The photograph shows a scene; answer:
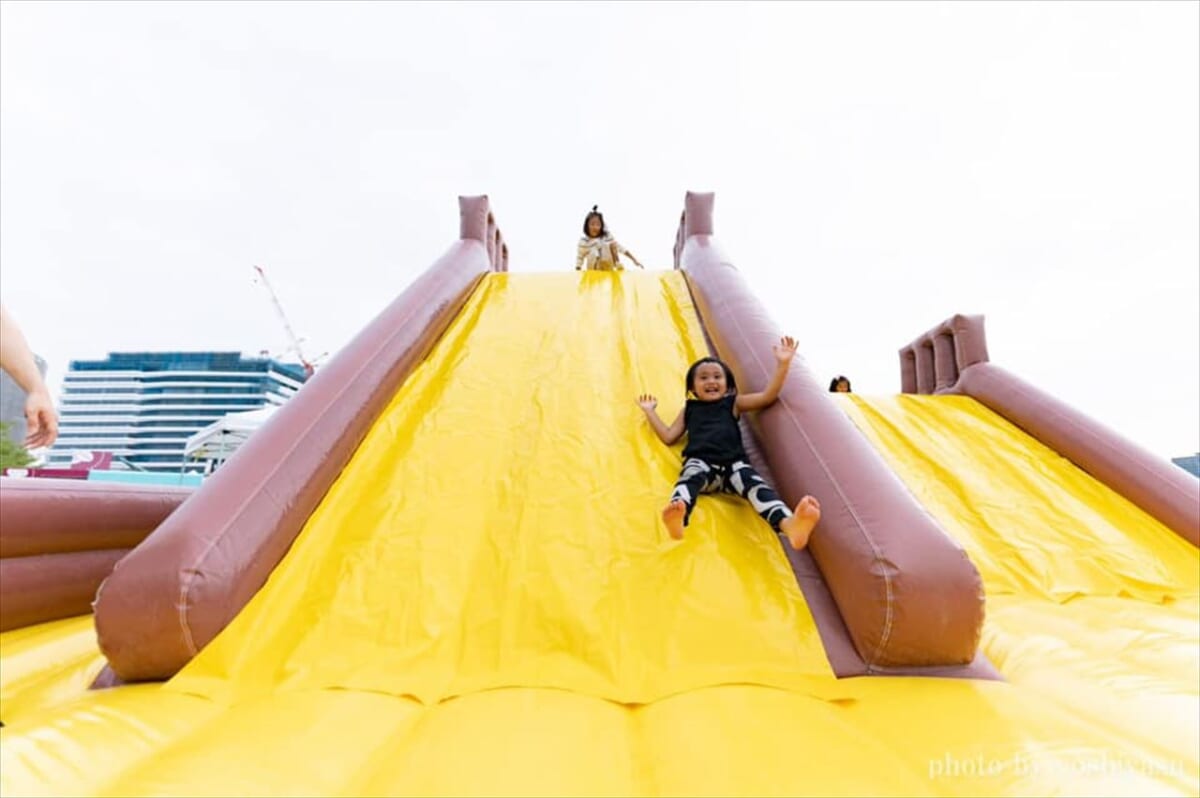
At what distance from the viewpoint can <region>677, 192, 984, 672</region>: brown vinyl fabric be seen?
1.31 m

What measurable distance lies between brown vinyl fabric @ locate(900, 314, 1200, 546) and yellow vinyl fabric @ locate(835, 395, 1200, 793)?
0.20 feet

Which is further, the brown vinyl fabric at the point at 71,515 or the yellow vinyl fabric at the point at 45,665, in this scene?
the brown vinyl fabric at the point at 71,515

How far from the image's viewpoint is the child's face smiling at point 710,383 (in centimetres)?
230

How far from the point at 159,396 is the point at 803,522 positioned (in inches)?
2880

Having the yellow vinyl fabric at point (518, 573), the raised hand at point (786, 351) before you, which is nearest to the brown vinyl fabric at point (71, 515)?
the yellow vinyl fabric at point (518, 573)

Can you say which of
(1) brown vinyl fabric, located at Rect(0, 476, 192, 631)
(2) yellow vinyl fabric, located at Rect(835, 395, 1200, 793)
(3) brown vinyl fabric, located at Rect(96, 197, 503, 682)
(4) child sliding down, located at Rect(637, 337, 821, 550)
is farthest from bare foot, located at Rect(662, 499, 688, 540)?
(1) brown vinyl fabric, located at Rect(0, 476, 192, 631)

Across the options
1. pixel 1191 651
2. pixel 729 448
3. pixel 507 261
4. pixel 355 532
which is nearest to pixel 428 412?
pixel 355 532

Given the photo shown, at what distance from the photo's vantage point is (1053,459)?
123 inches

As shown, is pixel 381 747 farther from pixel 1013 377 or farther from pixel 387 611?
pixel 1013 377

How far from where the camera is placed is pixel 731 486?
1992mm

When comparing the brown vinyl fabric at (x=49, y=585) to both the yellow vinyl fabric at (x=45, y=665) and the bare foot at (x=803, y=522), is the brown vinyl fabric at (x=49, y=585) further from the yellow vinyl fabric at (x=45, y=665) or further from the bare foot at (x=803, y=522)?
the bare foot at (x=803, y=522)

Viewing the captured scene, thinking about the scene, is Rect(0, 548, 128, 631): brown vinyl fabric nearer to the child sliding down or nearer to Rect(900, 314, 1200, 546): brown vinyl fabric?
the child sliding down

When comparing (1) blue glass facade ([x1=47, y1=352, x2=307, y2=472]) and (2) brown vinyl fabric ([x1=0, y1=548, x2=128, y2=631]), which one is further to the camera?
(1) blue glass facade ([x1=47, y1=352, x2=307, y2=472])

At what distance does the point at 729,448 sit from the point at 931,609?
84cm
